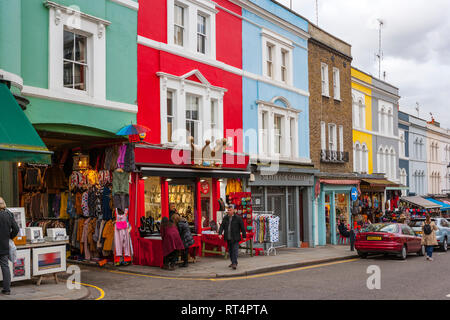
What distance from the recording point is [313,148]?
961 inches

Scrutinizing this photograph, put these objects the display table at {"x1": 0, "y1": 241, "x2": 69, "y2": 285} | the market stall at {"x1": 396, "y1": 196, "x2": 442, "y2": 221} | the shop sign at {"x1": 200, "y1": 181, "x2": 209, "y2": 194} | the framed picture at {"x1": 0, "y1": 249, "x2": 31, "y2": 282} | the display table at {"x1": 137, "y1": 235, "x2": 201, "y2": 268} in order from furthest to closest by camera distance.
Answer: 1. the market stall at {"x1": 396, "y1": 196, "x2": 442, "y2": 221}
2. the shop sign at {"x1": 200, "y1": 181, "x2": 209, "y2": 194}
3. the display table at {"x1": 137, "y1": 235, "x2": 201, "y2": 268}
4. the display table at {"x1": 0, "y1": 241, "x2": 69, "y2": 285}
5. the framed picture at {"x1": 0, "y1": 249, "x2": 31, "y2": 282}

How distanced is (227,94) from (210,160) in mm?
3311

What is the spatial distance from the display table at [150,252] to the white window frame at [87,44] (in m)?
4.38

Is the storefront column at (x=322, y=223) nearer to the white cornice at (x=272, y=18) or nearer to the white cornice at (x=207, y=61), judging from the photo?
the white cornice at (x=207, y=61)

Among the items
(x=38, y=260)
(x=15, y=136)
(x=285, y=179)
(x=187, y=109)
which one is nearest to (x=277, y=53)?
(x=285, y=179)

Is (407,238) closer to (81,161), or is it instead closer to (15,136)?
(81,161)

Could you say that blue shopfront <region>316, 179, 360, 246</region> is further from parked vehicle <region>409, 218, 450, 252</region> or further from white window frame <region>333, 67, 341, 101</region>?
white window frame <region>333, 67, 341, 101</region>

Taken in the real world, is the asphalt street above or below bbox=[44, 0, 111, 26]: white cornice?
below

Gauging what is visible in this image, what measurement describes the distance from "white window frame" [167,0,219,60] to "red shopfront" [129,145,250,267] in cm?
385

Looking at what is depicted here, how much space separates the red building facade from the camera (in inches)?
594

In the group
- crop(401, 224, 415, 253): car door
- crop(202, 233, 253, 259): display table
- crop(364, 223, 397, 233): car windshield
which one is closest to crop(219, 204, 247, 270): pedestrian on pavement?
crop(202, 233, 253, 259): display table

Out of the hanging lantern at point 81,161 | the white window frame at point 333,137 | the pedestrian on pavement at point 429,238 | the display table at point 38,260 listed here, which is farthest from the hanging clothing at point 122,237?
the white window frame at point 333,137

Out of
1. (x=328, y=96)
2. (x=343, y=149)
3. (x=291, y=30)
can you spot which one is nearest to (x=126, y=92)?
(x=291, y=30)
